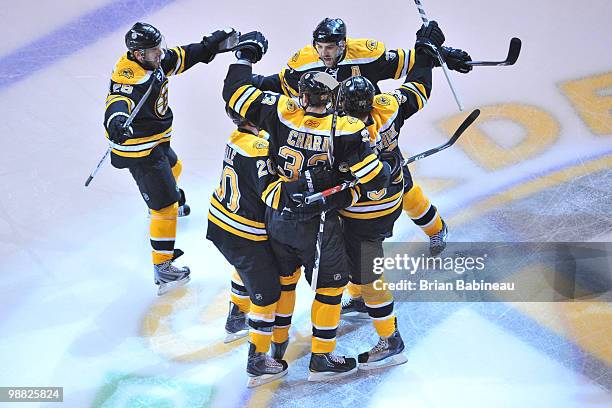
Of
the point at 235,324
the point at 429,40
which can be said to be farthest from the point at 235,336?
the point at 429,40

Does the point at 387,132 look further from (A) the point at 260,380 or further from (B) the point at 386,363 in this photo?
(A) the point at 260,380

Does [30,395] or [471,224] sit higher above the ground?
[471,224]

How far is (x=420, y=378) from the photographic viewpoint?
14.4 feet

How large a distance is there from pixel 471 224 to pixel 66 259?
241cm

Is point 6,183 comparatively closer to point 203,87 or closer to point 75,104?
point 75,104

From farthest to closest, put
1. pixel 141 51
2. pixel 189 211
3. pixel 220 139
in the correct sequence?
pixel 220 139 → pixel 189 211 → pixel 141 51

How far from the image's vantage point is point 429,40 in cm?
475

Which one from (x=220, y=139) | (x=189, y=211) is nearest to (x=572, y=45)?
(x=220, y=139)

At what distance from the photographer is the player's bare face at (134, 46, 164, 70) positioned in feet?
15.8

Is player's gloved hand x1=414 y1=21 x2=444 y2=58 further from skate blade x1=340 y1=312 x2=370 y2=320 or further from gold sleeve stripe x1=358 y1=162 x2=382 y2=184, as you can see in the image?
skate blade x1=340 y1=312 x2=370 y2=320

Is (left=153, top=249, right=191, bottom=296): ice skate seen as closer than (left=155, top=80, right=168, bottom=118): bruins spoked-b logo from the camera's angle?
No

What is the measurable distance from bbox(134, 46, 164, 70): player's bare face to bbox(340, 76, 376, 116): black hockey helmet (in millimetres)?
1239

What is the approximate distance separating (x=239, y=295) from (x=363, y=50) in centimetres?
147

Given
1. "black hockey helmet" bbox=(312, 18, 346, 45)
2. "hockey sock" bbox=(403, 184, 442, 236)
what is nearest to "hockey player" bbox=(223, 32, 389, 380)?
"black hockey helmet" bbox=(312, 18, 346, 45)
